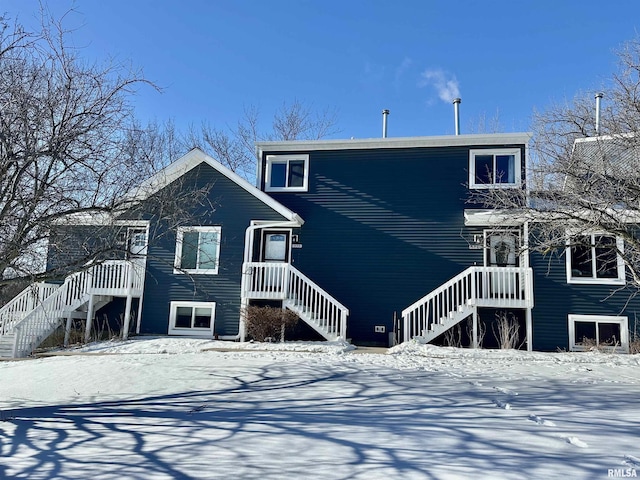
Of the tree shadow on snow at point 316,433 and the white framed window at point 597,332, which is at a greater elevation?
the white framed window at point 597,332

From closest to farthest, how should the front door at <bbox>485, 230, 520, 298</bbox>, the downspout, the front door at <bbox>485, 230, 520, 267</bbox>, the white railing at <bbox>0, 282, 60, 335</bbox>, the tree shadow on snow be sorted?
the tree shadow on snow < the front door at <bbox>485, 230, 520, 298</bbox> < the downspout < the white railing at <bbox>0, 282, 60, 335</bbox> < the front door at <bbox>485, 230, 520, 267</bbox>

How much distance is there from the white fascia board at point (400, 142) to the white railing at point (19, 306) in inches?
302

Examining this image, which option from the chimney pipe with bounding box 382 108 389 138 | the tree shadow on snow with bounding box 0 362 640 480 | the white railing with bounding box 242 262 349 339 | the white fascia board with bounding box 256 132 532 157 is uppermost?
the chimney pipe with bounding box 382 108 389 138

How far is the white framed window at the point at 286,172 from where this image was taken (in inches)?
596

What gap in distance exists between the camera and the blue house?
12.8 metres

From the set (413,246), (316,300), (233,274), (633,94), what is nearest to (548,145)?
(633,94)

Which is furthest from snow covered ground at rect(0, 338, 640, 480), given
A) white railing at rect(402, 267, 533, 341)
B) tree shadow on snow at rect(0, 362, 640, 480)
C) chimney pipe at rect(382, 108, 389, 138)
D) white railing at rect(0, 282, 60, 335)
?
chimney pipe at rect(382, 108, 389, 138)

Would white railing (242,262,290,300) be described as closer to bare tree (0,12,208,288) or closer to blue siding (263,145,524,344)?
blue siding (263,145,524,344)

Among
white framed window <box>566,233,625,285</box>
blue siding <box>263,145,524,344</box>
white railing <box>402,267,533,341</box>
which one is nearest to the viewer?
white railing <box>402,267,533,341</box>

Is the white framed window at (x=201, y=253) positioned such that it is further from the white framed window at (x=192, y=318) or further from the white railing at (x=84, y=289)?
the white railing at (x=84, y=289)

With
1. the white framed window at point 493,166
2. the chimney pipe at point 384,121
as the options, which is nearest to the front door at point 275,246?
the chimney pipe at point 384,121

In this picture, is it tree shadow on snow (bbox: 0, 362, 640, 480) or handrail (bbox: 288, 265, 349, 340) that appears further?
handrail (bbox: 288, 265, 349, 340)

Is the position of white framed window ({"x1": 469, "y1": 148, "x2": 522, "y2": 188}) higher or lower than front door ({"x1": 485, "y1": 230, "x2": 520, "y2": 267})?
higher

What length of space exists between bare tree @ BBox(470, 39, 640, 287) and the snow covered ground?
2.77 metres
